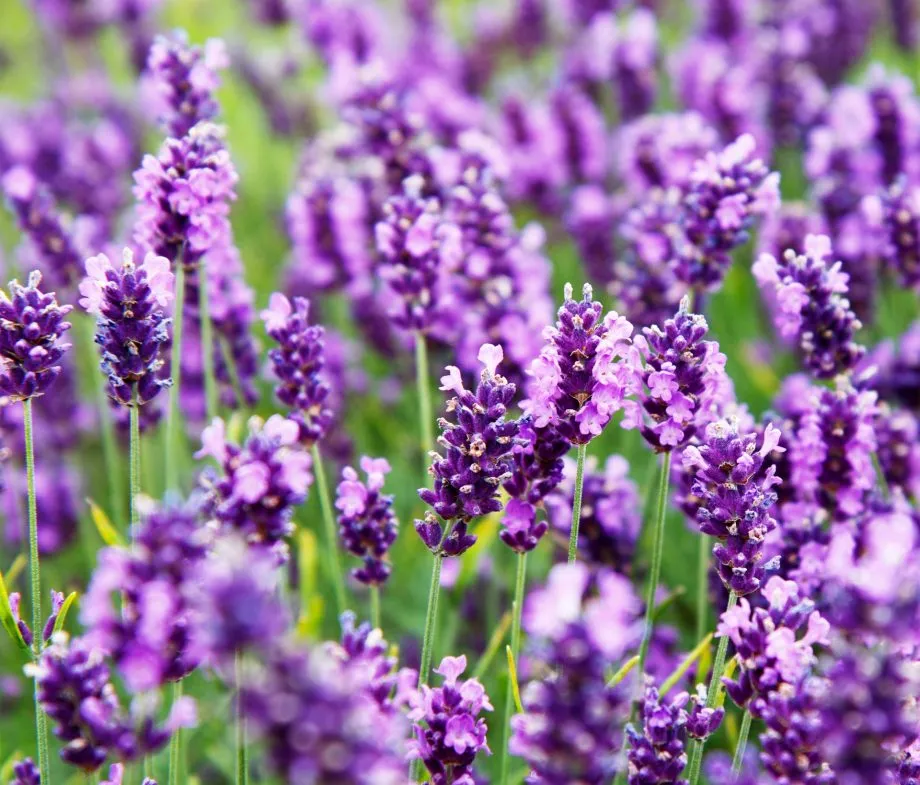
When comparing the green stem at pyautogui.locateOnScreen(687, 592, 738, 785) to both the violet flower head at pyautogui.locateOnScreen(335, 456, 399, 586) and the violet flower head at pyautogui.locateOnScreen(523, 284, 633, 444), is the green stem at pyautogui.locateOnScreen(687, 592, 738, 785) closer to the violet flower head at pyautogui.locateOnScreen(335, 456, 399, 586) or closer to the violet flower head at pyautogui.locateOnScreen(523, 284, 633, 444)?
the violet flower head at pyautogui.locateOnScreen(523, 284, 633, 444)

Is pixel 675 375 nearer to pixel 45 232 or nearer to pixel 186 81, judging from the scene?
pixel 186 81

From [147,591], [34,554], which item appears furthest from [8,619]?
[147,591]

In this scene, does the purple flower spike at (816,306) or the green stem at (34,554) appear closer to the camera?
the green stem at (34,554)

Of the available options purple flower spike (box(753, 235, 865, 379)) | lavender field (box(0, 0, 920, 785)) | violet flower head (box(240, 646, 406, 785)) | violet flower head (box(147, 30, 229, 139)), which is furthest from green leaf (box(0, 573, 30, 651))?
purple flower spike (box(753, 235, 865, 379))

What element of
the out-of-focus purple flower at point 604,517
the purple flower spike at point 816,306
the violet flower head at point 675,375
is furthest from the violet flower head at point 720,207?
the violet flower head at point 675,375

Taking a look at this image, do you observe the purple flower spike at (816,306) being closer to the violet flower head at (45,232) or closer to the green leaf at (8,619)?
the green leaf at (8,619)

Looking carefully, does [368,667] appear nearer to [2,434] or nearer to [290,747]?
[290,747]

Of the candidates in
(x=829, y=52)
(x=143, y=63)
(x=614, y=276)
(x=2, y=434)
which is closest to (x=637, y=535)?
(x=614, y=276)
